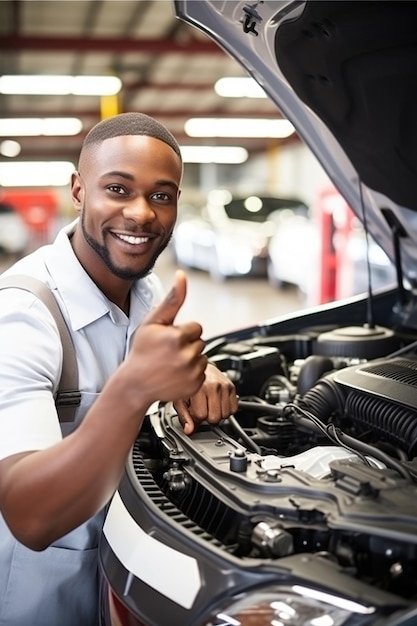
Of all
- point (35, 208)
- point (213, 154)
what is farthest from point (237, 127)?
point (35, 208)

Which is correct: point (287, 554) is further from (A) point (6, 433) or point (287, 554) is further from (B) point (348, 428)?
(B) point (348, 428)

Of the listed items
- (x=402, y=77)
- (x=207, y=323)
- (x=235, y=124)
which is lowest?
(x=207, y=323)

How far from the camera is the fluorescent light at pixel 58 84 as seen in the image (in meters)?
10.2

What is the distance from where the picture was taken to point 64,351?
148cm

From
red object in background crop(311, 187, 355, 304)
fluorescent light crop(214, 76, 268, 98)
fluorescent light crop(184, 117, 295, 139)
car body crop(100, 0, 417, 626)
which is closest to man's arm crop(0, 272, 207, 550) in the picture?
car body crop(100, 0, 417, 626)

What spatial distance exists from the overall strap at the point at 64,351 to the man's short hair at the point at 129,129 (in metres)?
0.30

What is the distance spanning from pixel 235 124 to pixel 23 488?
53.2 feet

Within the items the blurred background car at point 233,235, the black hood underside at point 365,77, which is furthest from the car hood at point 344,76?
the blurred background car at point 233,235

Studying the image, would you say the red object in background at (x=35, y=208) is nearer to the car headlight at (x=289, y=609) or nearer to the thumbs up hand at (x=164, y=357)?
the thumbs up hand at (x=164, y=357)

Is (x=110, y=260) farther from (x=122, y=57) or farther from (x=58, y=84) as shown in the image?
(x=122, y=57)

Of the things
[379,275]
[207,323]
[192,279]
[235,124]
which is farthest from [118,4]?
[235,124]

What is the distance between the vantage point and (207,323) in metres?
6.27

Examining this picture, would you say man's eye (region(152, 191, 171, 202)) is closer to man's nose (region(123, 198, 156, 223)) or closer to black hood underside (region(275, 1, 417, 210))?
man's nose (region(123, 198, 156, 223))

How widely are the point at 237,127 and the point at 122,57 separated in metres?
4.62
